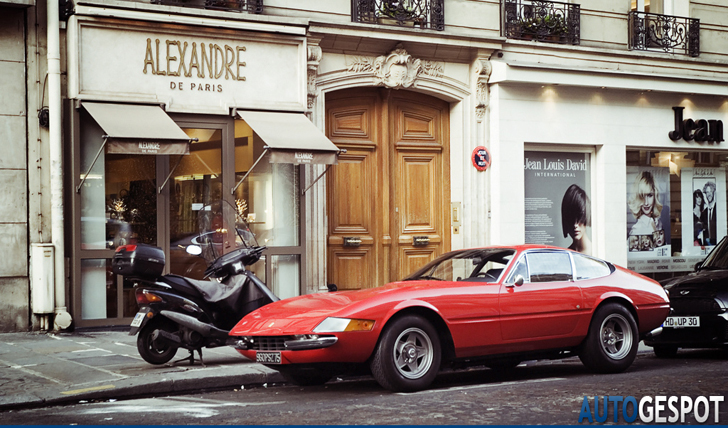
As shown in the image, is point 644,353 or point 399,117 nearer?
point 644,353

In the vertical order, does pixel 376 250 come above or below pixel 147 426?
above

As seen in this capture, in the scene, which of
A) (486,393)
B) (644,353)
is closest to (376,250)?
(644,353)

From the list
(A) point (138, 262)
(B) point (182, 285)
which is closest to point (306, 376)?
(B) point (182, 285)

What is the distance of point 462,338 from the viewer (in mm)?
7785

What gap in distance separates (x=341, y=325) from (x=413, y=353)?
29.1 inches

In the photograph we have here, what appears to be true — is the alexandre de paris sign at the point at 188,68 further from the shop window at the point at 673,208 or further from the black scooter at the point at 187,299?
the shop window at the point at 673,208

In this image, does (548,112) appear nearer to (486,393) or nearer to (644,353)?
(644,353)

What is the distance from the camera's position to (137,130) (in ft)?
38.9

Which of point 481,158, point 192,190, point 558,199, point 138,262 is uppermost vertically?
point 481,158

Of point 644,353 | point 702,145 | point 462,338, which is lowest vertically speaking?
point 644,353

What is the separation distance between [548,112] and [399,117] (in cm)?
295

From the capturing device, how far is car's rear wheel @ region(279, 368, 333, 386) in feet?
26.5

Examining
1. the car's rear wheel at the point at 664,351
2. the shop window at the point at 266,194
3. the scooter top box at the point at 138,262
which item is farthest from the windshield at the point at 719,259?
the scooter top box at the point at 138,262

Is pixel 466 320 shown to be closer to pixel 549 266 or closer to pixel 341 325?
pixel 341 325
